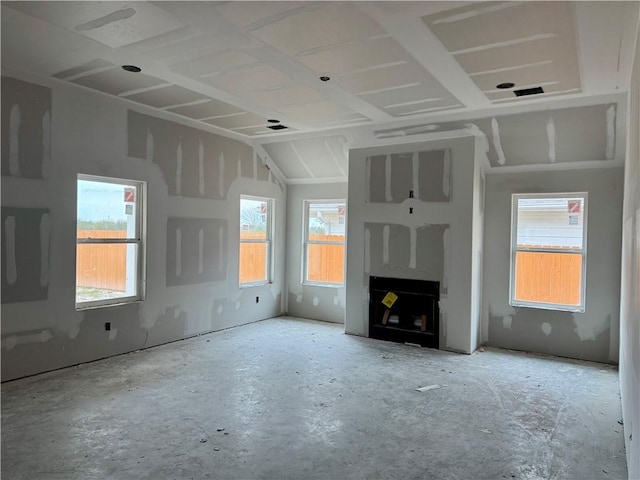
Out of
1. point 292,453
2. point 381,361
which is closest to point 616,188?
point 381,361

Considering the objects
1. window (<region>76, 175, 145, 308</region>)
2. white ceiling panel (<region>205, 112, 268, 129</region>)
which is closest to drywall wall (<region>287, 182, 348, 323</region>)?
white ceiling panel (<region>205, 112, 268, 129</region>)

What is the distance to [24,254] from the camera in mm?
4219

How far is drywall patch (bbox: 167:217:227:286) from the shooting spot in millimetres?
5680

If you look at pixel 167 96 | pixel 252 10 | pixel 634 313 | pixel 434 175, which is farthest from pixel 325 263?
pixel 634 313

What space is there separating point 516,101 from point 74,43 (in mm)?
4199

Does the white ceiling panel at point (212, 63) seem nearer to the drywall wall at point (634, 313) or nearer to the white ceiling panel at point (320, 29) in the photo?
the white ceiling panel at point (320, 29)

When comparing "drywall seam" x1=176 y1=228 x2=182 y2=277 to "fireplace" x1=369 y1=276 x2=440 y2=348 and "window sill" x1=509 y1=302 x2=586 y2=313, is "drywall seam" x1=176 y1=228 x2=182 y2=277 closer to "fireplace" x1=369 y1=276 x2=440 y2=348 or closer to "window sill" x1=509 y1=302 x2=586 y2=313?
"fireplace" x1=369 y1=276 x2=440 y2=348

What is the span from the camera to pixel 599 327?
5.25 metres

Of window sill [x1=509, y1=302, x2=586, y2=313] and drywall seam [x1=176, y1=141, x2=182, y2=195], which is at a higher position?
drywall seam [x1=176, y1=141, x2=182, y2=195]

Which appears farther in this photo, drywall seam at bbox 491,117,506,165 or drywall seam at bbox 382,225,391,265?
drywall seam at bbox 382,225,391,265

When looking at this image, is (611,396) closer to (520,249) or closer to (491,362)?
(491,362)

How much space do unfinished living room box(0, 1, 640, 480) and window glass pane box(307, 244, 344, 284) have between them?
40 millimetres

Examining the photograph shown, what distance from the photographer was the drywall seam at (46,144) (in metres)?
4.35

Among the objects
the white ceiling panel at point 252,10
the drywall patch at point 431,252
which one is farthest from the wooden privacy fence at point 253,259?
the white ceiling panel at point 252,10
